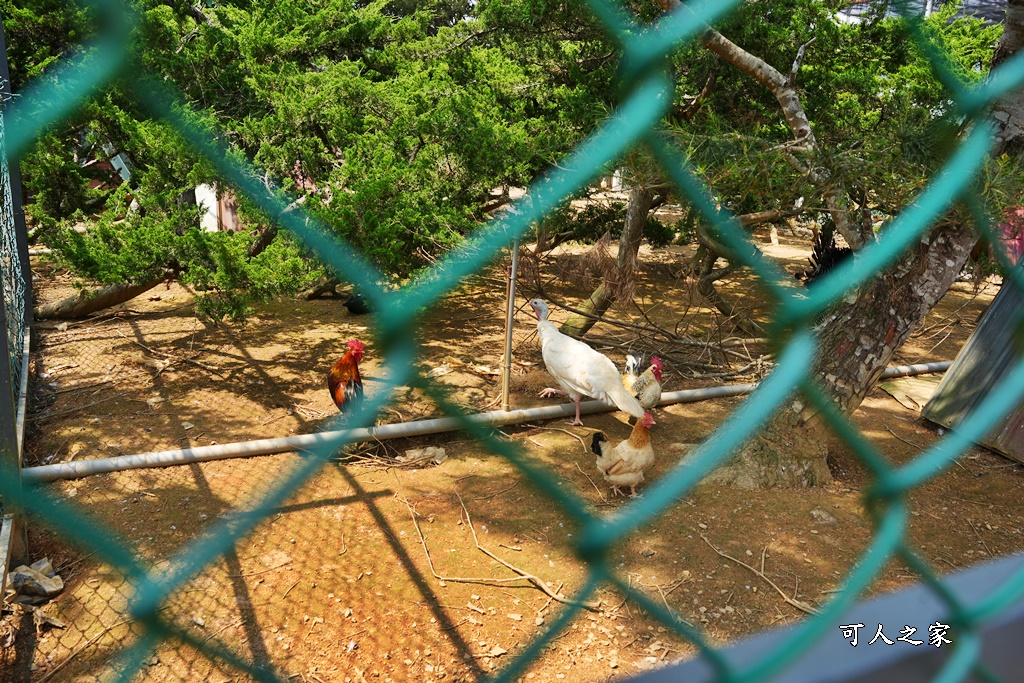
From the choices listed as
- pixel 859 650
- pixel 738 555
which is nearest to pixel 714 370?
pixel 738 555

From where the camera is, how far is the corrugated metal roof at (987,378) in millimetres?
3650

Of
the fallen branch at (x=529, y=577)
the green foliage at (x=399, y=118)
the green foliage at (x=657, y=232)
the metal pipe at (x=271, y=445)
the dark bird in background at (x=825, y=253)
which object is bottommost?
the metal pipe at (x=271, y=445)

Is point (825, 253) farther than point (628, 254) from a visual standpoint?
Yes

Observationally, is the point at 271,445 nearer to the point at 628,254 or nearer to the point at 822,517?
the point at 822,517

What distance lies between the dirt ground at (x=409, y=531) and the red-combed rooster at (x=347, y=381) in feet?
0.82

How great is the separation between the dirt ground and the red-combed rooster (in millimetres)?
249

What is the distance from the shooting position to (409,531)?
2.82 metres

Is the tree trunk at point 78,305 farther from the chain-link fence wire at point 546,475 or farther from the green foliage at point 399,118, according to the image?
the chain-link fence wire at point 546,475

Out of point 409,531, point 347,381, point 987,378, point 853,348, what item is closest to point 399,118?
point 347,381

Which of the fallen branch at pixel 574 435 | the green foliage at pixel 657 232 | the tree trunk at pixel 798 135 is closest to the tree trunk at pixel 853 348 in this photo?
the tree trunk at pixel 798 135

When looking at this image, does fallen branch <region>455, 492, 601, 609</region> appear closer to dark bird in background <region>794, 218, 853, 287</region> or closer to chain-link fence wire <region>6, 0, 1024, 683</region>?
chain-link fence wire <region>6, 0, 1024, 683</region>

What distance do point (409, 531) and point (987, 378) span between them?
10.1 ft

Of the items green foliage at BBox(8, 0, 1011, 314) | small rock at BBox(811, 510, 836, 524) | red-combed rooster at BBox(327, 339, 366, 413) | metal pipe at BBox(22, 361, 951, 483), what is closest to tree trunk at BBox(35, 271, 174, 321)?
green foliage at BBox(8, 0, 1011, 314)

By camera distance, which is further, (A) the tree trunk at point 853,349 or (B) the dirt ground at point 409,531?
(A) the tree trunk at point 853,349
